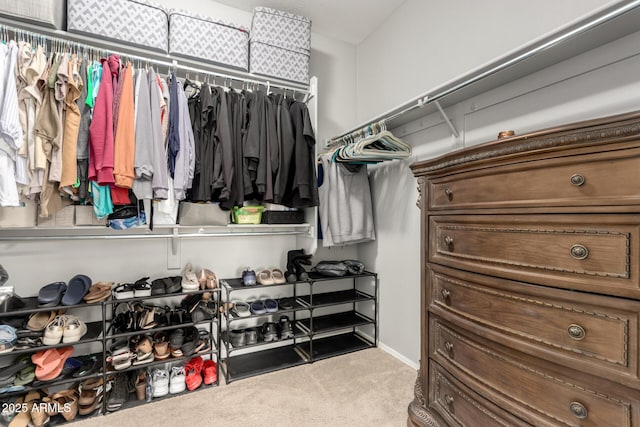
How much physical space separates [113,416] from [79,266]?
922 mm

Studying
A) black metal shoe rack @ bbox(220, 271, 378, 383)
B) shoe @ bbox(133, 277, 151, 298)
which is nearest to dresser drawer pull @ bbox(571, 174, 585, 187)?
black metal shoe rack @ bbox(220, 271, 378, 383)

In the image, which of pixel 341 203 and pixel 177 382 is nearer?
pixel 177 382

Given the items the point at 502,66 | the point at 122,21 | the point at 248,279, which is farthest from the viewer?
the point at 248,279

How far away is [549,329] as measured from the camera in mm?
903

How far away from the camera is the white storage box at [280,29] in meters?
2.14

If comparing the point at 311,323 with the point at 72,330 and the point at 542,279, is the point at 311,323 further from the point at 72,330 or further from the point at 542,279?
the point at 542,279

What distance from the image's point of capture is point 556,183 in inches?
35.3

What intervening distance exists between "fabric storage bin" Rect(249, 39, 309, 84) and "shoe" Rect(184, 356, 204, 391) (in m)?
2.04

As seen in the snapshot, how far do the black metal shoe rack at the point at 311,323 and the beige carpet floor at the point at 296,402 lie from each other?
0.52ft

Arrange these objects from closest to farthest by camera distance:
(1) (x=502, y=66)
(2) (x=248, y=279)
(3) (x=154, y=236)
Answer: (1) (x=502, y=66)
(3) (x=154, y=236)
(2) (x=248, y=279)

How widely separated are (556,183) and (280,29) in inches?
81.0

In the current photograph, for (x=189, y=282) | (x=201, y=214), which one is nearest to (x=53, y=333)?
(x=189, y=282)

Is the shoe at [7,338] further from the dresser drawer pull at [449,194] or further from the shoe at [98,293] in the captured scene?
the dresser drawer pull at [449,194]

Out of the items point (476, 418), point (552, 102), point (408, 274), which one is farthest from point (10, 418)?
point (552, 102)
